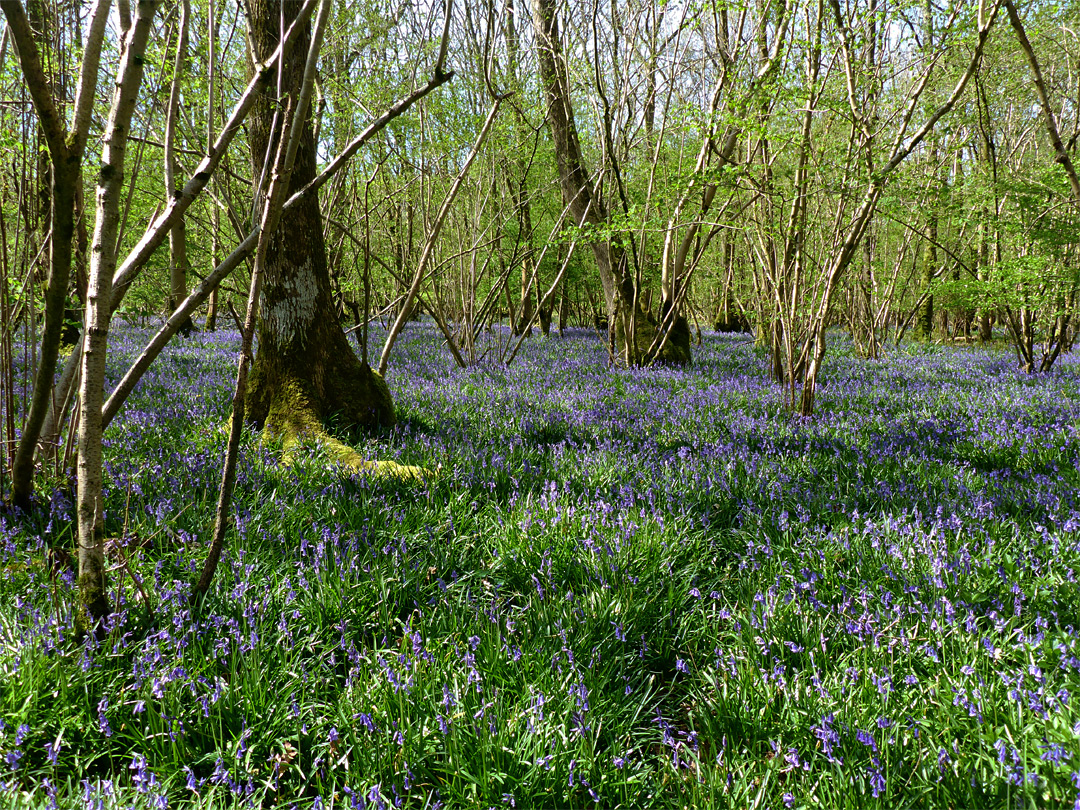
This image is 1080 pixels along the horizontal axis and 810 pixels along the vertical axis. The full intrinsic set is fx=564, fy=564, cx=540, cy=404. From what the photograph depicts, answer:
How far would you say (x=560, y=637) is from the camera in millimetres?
2252

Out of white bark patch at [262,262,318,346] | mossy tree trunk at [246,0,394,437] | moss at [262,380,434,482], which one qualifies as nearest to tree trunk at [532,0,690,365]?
mossy tree trunk at [246,0,394,437]

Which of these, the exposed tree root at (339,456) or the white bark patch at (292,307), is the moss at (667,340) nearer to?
the white bark patch at (292,307)

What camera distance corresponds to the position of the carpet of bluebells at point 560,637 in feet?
5.49

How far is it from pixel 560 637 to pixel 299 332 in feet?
11.8

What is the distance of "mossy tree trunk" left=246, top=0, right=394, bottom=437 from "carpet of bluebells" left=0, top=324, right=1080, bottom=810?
61cm

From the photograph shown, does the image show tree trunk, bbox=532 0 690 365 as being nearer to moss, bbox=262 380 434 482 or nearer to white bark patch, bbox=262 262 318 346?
white bark patch, bbox=262 262 318 346

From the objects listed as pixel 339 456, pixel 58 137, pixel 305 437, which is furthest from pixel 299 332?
pixel 58 137

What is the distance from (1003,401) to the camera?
6.55 meters

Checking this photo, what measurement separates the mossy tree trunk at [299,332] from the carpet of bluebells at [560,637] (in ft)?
2.01

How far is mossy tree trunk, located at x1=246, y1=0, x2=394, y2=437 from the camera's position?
4555mm

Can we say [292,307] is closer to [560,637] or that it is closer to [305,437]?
[305,437]

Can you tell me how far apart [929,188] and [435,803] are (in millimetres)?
6178

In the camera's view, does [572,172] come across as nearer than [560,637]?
No

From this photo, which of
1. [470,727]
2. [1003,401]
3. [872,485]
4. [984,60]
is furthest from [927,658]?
[984,60]
